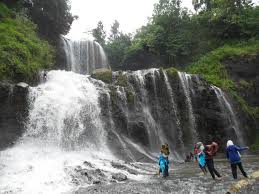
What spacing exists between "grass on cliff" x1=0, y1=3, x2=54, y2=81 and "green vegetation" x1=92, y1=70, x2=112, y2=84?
4413 mm

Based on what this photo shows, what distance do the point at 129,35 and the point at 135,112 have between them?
31.1 m

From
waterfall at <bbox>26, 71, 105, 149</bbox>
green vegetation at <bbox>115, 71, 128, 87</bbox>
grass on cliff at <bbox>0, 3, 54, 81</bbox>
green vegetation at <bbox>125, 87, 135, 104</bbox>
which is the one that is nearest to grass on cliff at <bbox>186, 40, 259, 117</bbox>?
green vegetation at <bbox>115, 71, 128, 87</bbox>

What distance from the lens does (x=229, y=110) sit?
28.7 meters

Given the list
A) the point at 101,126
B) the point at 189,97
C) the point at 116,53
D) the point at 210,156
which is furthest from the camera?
the point at 116,53

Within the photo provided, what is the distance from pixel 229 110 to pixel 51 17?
20.2 m

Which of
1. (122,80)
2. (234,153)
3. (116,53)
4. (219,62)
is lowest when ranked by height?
(234,153)

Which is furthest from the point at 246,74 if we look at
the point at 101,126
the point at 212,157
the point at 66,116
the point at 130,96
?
the point at 212,157

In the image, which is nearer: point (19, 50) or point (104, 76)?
point (19, 50)

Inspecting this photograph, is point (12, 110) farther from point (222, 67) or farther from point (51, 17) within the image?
point (222, 67)

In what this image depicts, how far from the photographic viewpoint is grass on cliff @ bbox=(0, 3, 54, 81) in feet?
74.3

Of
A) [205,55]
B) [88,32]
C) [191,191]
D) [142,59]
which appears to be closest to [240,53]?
[205,55]

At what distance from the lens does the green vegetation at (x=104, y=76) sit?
26391 mm

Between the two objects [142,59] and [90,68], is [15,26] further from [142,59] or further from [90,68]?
[142,59]

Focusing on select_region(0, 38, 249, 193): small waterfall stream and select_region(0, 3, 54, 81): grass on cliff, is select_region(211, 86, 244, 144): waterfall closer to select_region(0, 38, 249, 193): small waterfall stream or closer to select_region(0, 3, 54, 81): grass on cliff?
select_region(0, 38, 249, 193): small waterfall stream
